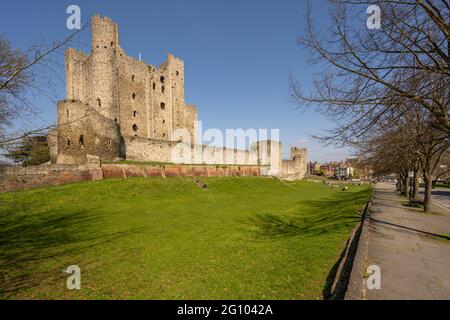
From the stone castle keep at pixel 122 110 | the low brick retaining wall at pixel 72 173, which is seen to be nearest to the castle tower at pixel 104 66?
the stone castle keep at pixel 122 110

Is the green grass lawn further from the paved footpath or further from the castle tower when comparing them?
the castle tower

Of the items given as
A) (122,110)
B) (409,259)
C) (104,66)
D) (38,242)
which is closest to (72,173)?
(38,242)

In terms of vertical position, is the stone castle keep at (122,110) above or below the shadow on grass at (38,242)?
above

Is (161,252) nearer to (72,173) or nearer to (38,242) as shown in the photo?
(38,242)

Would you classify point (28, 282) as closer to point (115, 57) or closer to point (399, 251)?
point (399, 251)

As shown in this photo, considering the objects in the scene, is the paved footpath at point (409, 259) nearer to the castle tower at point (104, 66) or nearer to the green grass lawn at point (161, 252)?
the green grass lawn at point (161, 252)

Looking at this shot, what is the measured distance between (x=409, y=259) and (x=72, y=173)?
72.4ft

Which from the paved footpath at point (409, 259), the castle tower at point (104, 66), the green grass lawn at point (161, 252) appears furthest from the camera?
the castle tower at point (104, 66)

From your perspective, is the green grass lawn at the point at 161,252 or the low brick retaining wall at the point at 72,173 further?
the low brick retaining wall at the point at 72,173

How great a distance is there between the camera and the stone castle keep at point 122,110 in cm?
2169

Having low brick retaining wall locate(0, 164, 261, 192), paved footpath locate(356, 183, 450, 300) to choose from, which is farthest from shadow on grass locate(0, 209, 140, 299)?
paved footpath locate(356, 183, 450, 300)

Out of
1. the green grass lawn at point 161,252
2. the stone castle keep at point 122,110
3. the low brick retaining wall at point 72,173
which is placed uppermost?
the stone castle keep at point 122,110

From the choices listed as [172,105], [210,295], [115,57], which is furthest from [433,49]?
[172,105]

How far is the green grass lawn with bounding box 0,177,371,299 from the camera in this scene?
4586 millimetres
